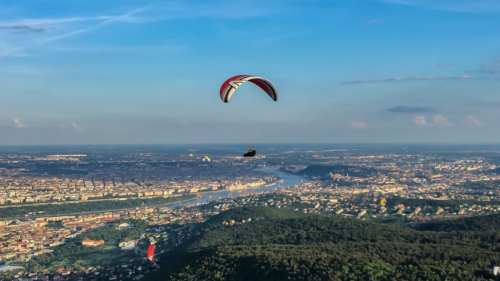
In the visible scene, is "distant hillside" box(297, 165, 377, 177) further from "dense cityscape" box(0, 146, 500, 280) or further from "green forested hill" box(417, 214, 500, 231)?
"green forested hill" box(417, 214, 500, 231)

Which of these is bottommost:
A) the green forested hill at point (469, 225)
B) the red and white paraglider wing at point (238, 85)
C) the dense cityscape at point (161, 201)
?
the dense cityscape at point (161, 201)

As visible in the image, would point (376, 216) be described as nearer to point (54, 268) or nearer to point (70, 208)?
point (54, 268)

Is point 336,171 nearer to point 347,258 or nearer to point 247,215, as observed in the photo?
point 247,215

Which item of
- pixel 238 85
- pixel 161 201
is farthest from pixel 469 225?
pixel 161 201

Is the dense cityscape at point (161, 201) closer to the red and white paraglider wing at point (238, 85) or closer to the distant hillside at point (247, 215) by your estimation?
the distant hillside at point (247, 215)

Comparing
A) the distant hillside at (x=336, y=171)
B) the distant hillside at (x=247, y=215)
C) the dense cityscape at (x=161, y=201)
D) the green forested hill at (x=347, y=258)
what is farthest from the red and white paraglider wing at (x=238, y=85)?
the distant hillside at (x=336, y=171)
